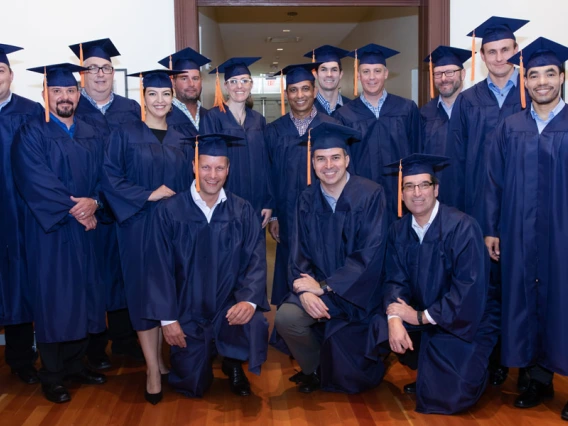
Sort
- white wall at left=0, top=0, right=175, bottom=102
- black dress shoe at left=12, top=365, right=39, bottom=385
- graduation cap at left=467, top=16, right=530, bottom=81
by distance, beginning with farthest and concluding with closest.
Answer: white wall at left=0, top=0, right=175, bottom=102, graduation cap at left=467, top=16, right=530, bottom=81, black dress shoe at left=12, top=365, right=39, bottom=385

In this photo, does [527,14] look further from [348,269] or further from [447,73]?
[348,269]

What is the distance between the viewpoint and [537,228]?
11.1ft

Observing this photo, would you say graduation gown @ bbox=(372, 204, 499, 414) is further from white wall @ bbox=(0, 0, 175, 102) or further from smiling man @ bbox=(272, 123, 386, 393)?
white wall @ bbox=(0, 0, 175, 102)

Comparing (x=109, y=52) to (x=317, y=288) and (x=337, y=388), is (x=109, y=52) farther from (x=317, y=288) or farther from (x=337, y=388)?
(x=337, y=388)

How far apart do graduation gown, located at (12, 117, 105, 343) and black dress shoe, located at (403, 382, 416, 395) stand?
5.99ft

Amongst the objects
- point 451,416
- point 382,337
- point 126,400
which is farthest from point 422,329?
point 126,400

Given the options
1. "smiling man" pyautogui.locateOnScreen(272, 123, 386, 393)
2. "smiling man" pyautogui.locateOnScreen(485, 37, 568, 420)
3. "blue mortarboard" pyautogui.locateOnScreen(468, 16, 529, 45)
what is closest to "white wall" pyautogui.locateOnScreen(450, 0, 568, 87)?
"blue mortarboard" pyautogui.locateOnScreen(468, 16, 529, 45)

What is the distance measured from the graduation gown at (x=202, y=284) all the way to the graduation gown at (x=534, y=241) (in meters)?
1.37

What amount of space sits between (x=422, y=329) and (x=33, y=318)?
2.32 m

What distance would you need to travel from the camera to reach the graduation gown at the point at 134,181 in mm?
3738

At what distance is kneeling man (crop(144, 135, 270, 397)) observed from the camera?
3535mm

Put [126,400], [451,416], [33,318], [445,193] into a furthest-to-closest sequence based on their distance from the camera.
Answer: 1. [445,193]
2. [33,318]
3. [126,400]
4. [451,416]

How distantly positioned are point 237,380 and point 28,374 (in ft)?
4.43

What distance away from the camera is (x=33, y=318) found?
12.6ft
